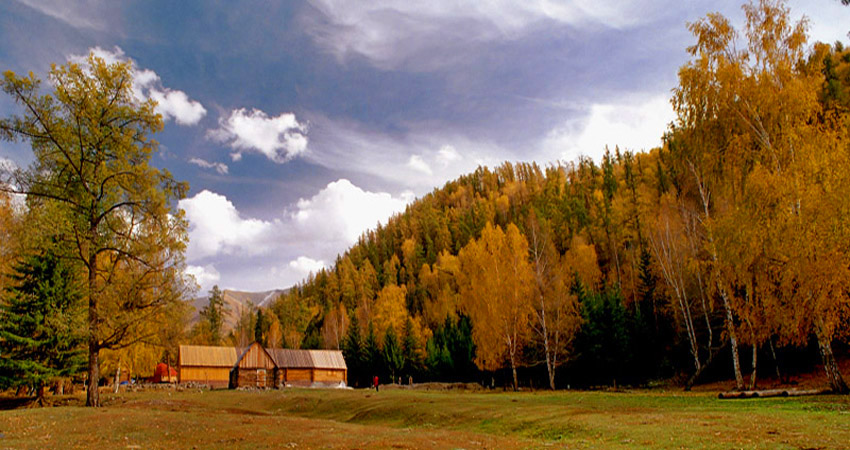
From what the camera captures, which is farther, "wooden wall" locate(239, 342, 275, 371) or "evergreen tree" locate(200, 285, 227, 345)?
"evergreen tree" locate(200, 285, 227, 345)

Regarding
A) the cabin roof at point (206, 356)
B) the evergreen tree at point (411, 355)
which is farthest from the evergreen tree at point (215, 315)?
the evergreen tree at point (411, 355)

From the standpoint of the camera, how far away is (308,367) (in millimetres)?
63281

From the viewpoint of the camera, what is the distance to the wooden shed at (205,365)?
195 feet

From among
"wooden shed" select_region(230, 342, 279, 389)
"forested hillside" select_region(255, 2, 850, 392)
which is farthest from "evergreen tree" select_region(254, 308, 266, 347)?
"wooden shed" select_region(230, 342, 279, 389)

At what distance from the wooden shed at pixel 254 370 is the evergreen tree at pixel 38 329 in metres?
28.3

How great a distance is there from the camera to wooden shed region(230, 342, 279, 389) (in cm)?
5741

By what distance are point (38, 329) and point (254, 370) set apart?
31647 mm

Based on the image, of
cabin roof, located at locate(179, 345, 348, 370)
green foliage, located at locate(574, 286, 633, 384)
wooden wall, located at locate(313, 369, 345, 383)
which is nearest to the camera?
green foliage, located at locate(574, 286, 633, 384)

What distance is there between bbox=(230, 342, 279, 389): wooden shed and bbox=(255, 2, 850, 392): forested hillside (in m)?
15.8

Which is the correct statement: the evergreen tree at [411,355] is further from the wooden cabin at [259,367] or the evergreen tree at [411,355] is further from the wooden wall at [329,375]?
the wooden wall at [329,375]

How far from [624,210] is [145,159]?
228 ft

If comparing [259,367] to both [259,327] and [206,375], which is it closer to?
[206,375]

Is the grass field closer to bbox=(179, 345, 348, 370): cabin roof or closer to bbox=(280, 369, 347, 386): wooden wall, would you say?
bbox=(179, 345, 348, 370): cabin roof

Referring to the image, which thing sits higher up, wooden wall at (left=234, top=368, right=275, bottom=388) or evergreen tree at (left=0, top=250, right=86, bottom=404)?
evergreen tree at (left=0, top=250, right=86, bottom=404)
